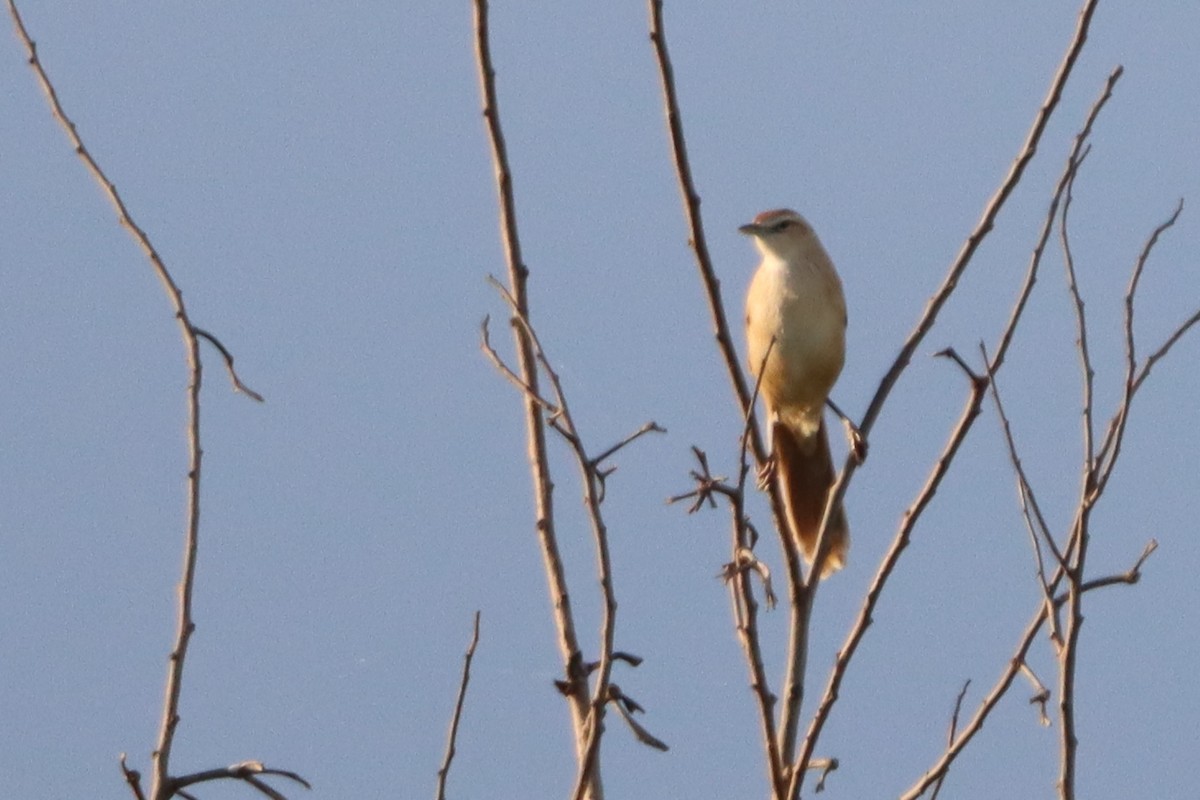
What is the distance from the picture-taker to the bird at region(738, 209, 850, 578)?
4953 mm

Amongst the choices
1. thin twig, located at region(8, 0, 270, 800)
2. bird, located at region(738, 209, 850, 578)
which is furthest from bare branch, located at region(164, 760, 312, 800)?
bird, located at region(738, 209, 850, 578)

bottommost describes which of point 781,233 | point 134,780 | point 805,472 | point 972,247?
point 134,780

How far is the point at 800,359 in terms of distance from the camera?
4.93m

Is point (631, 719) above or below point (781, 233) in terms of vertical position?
below

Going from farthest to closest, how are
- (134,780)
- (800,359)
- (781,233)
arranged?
(781,233) < (800,359) < (134,780)

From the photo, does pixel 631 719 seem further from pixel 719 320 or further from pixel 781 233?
pixel 781 233

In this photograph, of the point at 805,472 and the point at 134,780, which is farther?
the point at 805,472

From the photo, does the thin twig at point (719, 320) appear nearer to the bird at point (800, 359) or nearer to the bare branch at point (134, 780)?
the bare branch at point (134, 780)

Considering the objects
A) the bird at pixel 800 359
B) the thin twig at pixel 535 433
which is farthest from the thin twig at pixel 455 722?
the bird at pixel 800 359

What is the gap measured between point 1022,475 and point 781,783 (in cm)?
72

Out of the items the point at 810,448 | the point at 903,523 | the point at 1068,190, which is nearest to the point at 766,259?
the point at 810,448

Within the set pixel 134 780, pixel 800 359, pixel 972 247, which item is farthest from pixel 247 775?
pixel 800 359

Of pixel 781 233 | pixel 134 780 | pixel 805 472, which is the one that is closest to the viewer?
pixel 134 780

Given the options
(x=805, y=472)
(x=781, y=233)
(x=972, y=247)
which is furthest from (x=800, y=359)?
(x=972, y=247)
